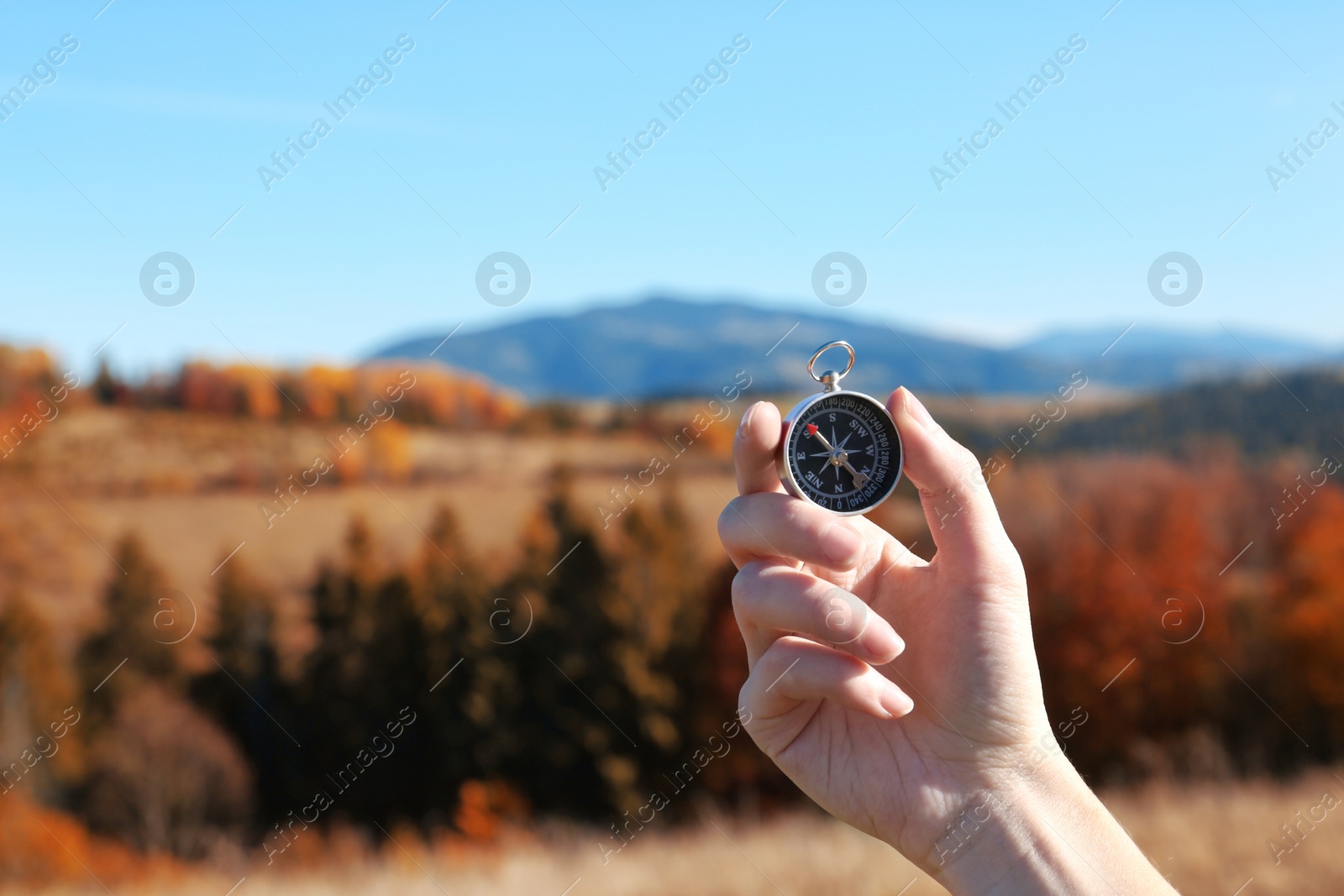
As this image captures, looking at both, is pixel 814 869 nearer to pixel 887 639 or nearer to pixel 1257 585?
pixel 887 639

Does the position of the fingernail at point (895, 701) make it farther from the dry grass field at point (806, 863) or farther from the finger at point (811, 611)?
the dry grass field at point (806, 863)

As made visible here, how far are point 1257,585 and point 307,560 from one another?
140 ft

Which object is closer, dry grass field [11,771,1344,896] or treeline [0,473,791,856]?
dry grass field [11,771,1344,896]

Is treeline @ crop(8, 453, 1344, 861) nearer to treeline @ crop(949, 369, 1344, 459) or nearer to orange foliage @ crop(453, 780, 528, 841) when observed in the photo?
orange foliage @ crop(453, 780, 528, 841)

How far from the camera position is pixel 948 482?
2572mm

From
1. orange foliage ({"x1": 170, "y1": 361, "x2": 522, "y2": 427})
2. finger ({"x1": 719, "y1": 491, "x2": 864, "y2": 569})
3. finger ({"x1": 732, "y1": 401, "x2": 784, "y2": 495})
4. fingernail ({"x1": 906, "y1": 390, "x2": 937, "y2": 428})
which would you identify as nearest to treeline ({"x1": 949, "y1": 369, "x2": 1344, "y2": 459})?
orange foliage ({"x1": 170, "y1": 361, "x2": 522, "y2": 427})

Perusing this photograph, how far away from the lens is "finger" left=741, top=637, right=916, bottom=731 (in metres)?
2.38

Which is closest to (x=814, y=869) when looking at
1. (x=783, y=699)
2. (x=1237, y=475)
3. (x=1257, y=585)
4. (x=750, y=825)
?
(x=750, y=825)

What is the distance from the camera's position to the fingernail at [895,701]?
240 centimetres

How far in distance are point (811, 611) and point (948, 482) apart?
583mm

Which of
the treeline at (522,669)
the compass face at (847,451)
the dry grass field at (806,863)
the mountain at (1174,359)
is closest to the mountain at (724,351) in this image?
the mountain at (1174,359)

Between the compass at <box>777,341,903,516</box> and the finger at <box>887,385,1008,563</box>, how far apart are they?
0.25 m

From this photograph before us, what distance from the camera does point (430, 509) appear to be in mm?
46562

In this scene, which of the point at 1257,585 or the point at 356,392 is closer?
the point at 1257,585
